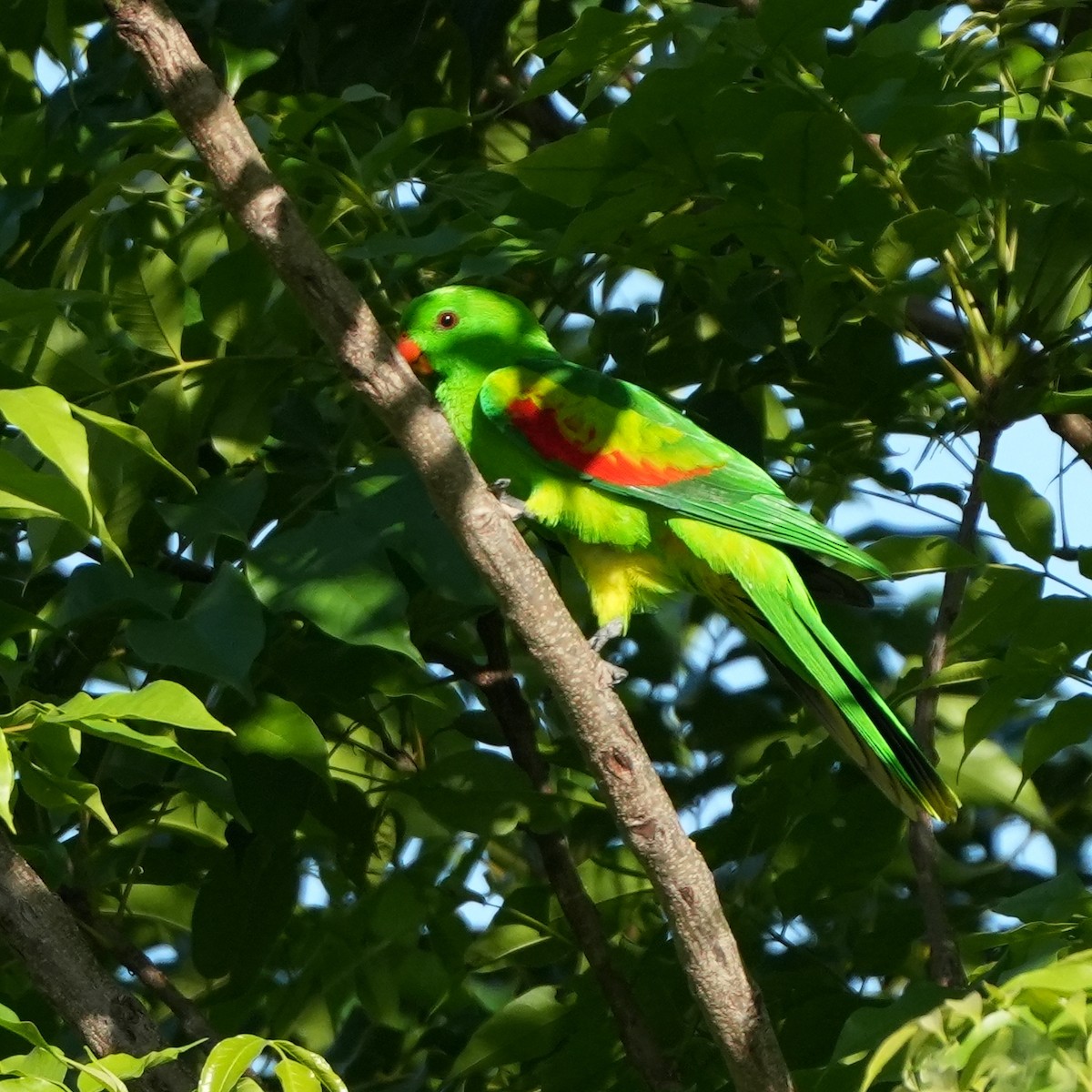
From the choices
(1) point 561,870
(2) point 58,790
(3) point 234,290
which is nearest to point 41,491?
(2) point 58,790

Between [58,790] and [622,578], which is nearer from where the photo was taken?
[58,790]

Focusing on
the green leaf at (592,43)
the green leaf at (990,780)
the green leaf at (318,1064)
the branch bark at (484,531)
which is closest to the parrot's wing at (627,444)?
the green leaf at (990,780)

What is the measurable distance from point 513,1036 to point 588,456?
4.15 ft

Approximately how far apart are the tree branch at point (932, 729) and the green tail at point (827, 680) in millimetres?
64

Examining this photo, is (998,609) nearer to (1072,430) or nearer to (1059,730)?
(1059,730)

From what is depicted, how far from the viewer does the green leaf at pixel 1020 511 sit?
8.22 ft

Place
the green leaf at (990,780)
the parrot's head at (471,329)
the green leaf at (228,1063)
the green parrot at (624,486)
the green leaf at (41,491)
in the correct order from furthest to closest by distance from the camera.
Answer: the parrot's head at (471,329), the green parrot at (624,486), the green leaf at (990,780), the green leaf at (41,491), the green leaf at (228,1063)

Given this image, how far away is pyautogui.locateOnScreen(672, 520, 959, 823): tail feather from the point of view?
9.11 feet

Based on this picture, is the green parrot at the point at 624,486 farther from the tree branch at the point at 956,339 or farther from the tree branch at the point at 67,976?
the tree branch at the point at 67,976

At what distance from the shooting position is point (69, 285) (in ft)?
9.08

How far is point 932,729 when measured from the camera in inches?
110

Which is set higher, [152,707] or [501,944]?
[152,707]

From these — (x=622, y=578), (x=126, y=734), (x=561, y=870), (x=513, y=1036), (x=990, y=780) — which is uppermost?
(x=622, y=578)

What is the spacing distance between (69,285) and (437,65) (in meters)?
1.28
